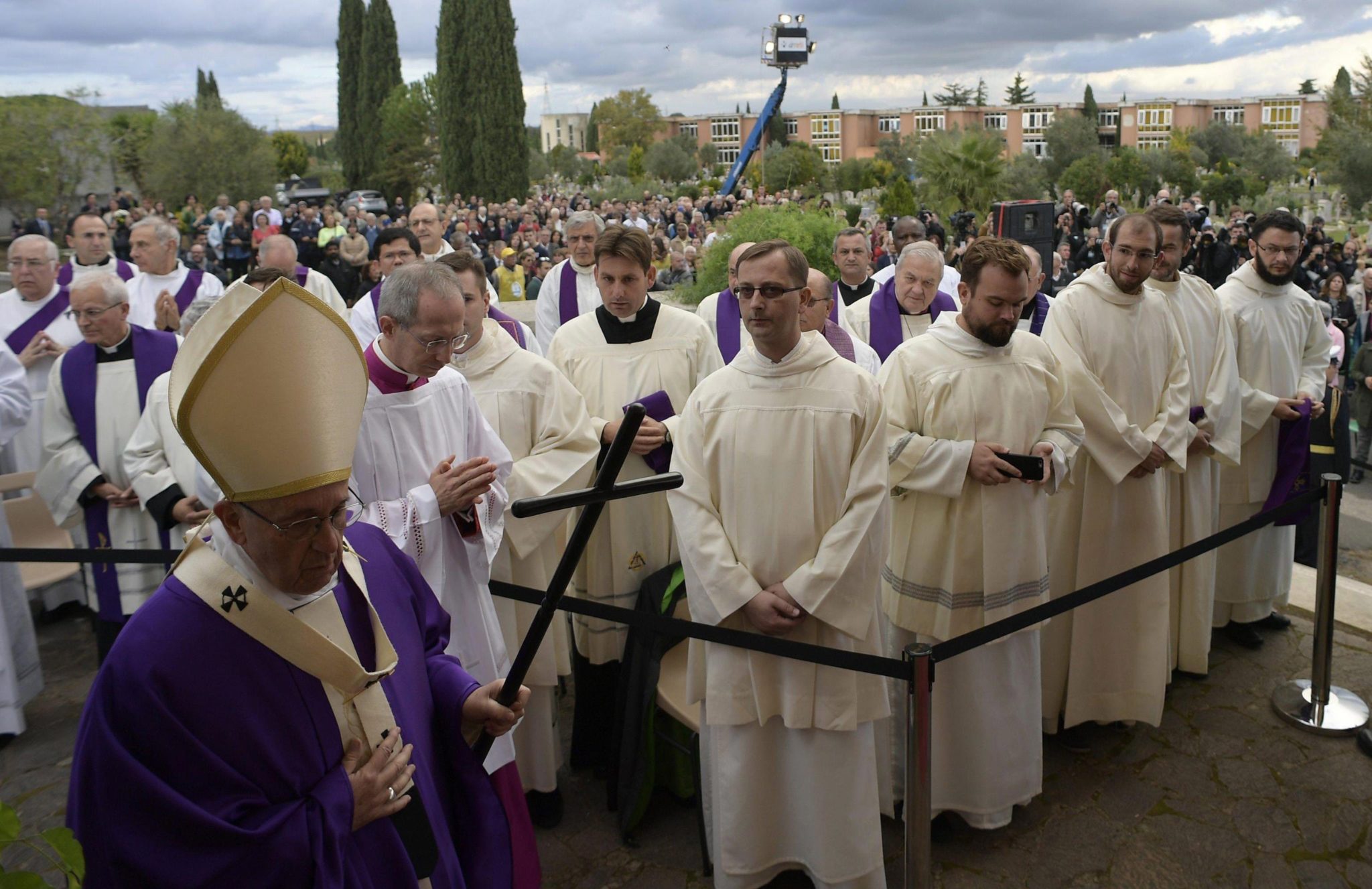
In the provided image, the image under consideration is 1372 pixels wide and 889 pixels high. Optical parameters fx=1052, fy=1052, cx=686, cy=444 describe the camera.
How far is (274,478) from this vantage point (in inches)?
70.7

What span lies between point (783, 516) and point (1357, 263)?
48.9ft

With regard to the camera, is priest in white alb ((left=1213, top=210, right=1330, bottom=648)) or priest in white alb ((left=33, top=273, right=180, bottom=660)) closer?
priest in white alb ((left=33, top=273, right=180, bottom=660))

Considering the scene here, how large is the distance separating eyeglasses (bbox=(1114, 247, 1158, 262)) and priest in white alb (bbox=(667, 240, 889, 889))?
5.99 feet

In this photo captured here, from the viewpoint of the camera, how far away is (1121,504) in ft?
15.0

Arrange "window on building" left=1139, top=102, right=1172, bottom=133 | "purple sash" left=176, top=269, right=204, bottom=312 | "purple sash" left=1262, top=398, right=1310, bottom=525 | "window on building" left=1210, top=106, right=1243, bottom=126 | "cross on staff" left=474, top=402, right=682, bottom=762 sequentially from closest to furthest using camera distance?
"cross on staff" left=474, top=402, right=682, bottom=762, "purple sash" left=1262, top=398, right=1310, bottom=525, "purple sash" left=176, top=269, right=204, bottom=312, "window on building" left=1139, top=102, right=1172, bottom=133, "window on building" left=1210, top=106, right=1243, bottom=126

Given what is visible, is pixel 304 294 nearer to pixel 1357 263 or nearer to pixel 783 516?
pixel 783 516

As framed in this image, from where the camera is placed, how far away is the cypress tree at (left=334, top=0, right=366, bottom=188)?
51.5 m

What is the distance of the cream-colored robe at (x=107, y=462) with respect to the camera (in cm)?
461

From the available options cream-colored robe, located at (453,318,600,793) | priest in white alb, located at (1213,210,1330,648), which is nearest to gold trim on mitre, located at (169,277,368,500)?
cream-colored robe, located at (453,318,600,793)

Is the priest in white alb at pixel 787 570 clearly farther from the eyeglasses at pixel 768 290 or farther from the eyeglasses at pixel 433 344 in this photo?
the eyeglasses at pixel 433 344

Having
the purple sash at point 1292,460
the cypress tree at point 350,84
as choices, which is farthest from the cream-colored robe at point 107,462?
the cypress tree at point 350,84

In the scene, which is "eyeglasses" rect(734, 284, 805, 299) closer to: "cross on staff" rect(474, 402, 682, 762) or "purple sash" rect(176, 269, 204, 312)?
"cross on staff" rect(474, 402, 682, 762)

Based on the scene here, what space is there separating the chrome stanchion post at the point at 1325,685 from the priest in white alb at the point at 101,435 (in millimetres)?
4936

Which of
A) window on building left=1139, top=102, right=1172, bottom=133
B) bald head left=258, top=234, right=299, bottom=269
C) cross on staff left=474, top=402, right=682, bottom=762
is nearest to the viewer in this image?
cross on staff left=474, top=402, right=682, bottom=762
